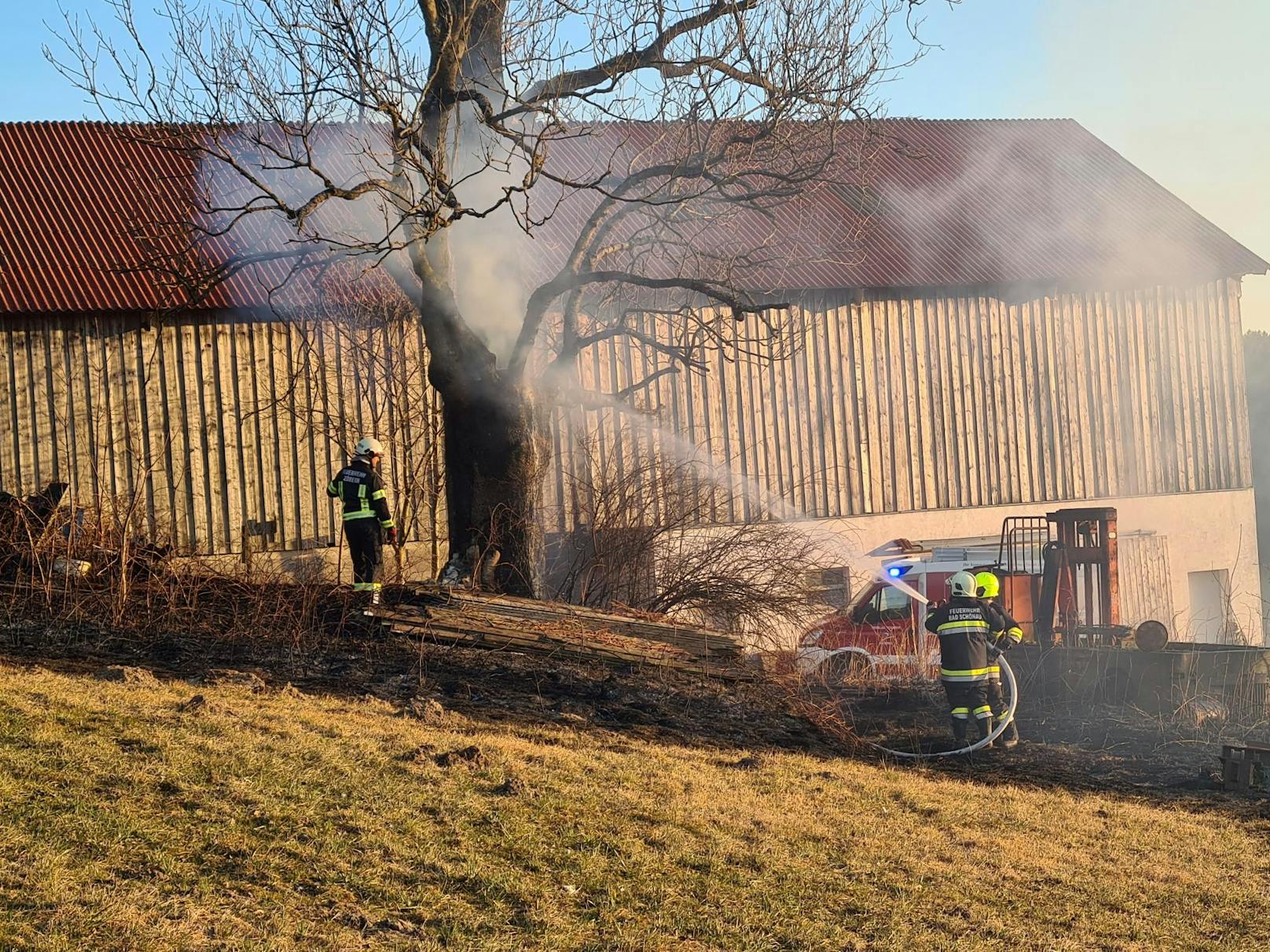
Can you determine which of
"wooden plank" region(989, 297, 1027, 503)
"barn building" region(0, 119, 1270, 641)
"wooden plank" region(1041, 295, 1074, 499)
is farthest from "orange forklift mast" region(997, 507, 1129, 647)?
"wooden plank" region(1041, 295, 1074, 499)

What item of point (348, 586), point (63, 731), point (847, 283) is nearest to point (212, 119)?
point (348, 586)

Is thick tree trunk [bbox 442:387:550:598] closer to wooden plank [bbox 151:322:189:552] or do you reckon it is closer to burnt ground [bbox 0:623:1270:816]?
burnt ground [bbox 0:623:1270:816]

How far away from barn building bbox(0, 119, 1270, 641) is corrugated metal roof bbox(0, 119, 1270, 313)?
61 millimetres

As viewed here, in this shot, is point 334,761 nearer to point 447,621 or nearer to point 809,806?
point 809,806

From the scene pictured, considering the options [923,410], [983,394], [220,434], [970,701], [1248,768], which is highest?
[983,394]

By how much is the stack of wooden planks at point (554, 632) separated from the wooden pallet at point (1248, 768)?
377 cm

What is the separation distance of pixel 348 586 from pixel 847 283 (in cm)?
1096

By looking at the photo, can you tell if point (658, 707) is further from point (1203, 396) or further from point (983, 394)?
point (1203, 396)

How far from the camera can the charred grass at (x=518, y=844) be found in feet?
17.3

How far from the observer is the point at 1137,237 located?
23.0 meters

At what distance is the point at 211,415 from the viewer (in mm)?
17641

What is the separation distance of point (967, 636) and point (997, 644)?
0.29 meters

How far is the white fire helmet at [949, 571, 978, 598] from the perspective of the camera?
1084 cm

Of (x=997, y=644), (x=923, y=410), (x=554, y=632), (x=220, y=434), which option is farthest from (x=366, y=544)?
(x=923, y=410)
